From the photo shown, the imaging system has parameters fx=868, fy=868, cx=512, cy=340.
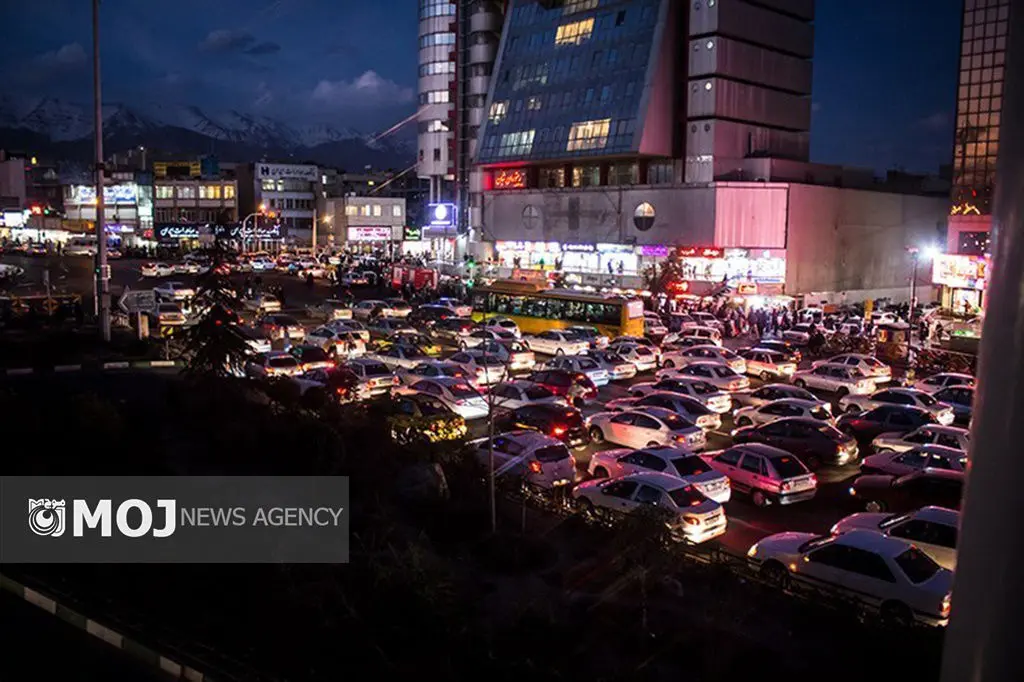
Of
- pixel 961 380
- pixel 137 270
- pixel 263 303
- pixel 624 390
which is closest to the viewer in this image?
pixel 961 380

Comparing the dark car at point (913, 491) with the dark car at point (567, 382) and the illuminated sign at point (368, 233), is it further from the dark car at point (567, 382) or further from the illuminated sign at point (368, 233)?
the illuminated sign at point (368, 233)

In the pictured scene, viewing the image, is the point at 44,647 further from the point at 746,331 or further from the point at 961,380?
the point at 746,331

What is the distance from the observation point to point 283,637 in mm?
10344

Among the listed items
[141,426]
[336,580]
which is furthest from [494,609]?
[141,426]

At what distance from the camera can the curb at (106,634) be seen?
9680 millimetres

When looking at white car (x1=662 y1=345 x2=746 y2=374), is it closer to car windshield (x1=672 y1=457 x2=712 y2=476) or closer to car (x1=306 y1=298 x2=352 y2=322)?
car windshield (x1=672 y1=457 x2=712 y2=476)

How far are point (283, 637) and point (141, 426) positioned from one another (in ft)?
28.8

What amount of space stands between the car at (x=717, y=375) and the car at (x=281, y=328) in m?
17.5

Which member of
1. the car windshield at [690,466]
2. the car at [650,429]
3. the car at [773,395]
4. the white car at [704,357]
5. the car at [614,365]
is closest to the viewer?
the car windshield at [690,466]

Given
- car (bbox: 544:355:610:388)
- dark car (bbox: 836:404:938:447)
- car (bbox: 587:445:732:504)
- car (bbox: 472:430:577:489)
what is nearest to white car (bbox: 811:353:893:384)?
dark car (bbox: 836:404:938:447)

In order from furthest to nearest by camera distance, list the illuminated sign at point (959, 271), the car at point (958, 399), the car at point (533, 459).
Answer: the illuminated sign at point (959, 271) < the car at point (958, 399) < the car at point (533, 459)

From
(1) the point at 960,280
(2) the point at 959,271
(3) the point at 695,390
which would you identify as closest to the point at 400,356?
(3) the point at 695,390

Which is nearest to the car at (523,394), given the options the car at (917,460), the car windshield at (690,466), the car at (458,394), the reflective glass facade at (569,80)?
the car at (458,394)

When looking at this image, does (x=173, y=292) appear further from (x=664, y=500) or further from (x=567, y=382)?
(x=664, y=500)
